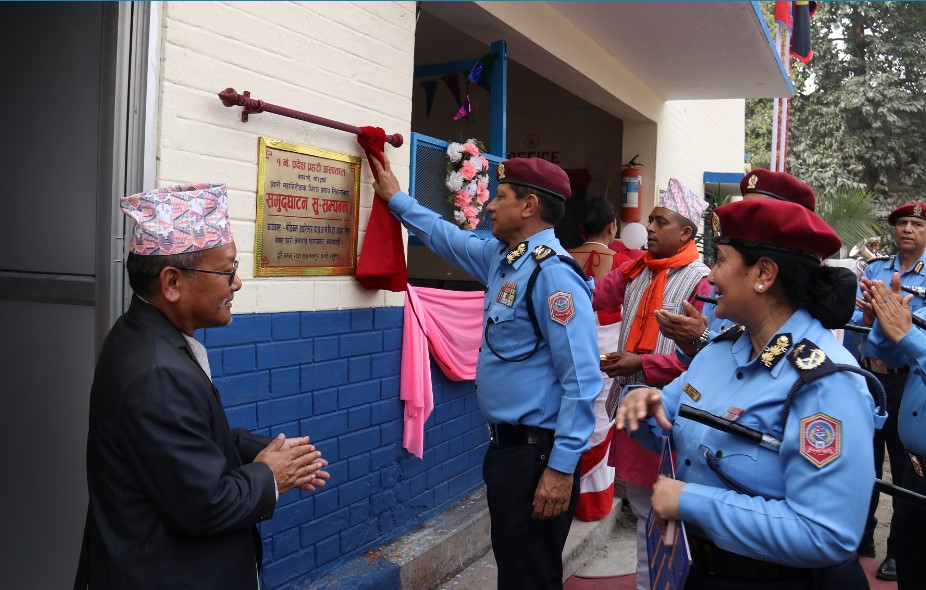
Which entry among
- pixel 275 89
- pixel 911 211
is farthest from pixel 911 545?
pixel 275 89

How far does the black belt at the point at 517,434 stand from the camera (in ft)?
10.1

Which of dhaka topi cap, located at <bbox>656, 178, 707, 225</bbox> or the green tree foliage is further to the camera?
the green tree foliage

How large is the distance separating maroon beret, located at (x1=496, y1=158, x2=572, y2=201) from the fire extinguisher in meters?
5.58

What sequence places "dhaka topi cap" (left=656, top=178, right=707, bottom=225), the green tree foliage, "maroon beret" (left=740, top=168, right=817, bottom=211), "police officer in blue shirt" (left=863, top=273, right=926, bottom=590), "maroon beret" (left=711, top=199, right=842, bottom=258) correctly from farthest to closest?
the green tree foliage < "dhaka topi cap" (left=656, top=178, right=707, bottom=225) < "police officer in blue shirt" (left=863, top=273, right=926, bottom=590) < "maroon beret" (left=740, top=168, right=817, bottom=211) < "maroon beret" (left=711, top=199, right=842, bottom=258)

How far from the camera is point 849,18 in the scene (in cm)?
2403

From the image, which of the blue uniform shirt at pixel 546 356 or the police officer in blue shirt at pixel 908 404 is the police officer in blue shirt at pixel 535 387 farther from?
the police officer in blue shirt at pixel 908 404

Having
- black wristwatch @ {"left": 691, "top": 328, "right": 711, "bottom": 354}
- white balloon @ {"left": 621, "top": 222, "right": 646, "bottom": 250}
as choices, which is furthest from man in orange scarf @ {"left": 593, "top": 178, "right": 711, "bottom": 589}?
white balloon @ {"left": 621, "top": 222, "right": 646, "bottom": 250}

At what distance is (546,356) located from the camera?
10.2 feet

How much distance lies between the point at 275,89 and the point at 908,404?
3.19 metres

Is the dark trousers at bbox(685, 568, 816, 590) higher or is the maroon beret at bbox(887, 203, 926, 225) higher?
the maroon beret at bbox(887, 203, 926, 225)

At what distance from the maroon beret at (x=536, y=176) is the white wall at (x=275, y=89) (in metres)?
0.86

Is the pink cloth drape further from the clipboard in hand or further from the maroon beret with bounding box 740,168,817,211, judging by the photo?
the clipboard in hand

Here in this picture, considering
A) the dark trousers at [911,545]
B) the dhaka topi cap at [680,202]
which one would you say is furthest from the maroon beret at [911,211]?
the dark trousers at [911,545]

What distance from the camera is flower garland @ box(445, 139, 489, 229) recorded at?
15.3 ft
